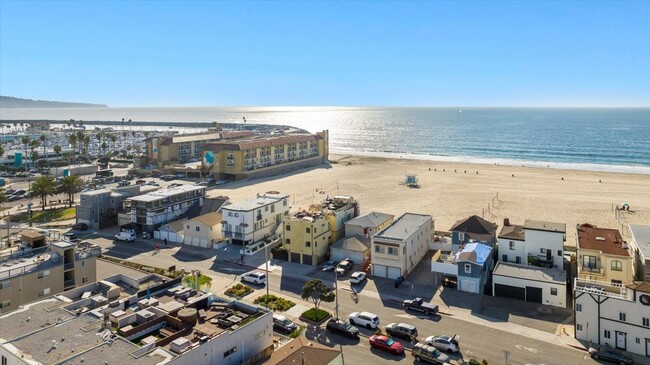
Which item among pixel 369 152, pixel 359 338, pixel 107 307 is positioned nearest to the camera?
pixel 107 307

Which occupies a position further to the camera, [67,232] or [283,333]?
[67,232]

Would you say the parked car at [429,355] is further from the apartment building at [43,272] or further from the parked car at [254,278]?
the apartment building at [43,272]

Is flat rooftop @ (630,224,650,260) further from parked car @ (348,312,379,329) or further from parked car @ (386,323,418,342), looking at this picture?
parked car @ (348,312,379,329)

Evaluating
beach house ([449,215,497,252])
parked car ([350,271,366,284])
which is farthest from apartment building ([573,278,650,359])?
parked car ([350,271,366,284])

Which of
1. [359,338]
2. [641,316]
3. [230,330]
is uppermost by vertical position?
[230,330]

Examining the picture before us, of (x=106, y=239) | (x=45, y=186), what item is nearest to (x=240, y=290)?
(x=106, y=239)

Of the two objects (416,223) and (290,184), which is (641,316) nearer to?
(416,223)

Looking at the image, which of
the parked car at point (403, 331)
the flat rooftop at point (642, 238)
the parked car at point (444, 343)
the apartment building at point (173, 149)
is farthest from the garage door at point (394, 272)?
the apartment building at point (173, 149)
